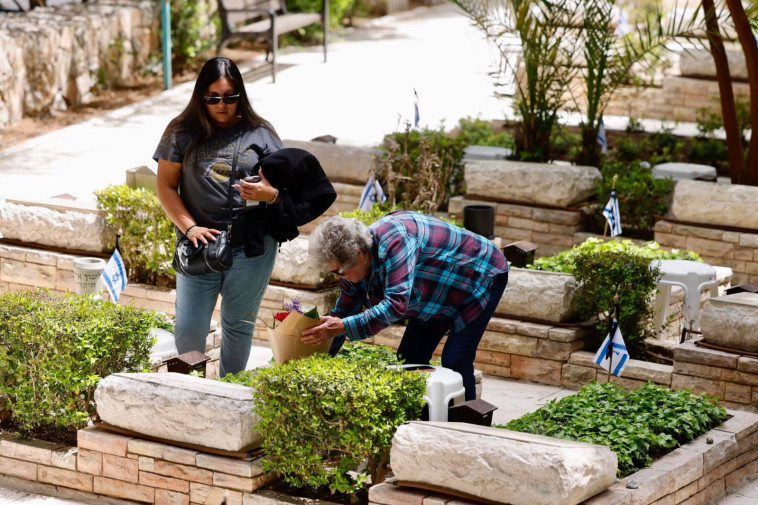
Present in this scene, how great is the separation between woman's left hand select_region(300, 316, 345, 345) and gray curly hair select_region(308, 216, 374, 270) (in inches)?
10.3

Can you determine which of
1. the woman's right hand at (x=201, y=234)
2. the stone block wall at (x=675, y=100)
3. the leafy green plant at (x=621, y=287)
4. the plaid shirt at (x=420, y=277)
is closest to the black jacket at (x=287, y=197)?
the woman's right hand at (x=201, y=234)

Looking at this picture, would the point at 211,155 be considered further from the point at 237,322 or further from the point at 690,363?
the point at 690,363

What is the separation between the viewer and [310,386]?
499 cm

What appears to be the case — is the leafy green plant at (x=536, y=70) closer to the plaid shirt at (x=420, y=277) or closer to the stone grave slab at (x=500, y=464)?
the plaid shirt at (x=420, y=277)

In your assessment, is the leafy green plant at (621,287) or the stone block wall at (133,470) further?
the leafy green plant at (621,287)

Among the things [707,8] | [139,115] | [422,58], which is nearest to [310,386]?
[707,8]

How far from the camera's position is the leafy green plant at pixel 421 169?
948 centimetres

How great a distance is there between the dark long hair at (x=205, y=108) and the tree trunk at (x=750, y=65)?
17.2ft

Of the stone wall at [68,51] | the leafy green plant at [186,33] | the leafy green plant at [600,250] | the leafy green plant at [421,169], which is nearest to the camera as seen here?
the leafy green plant at [600,250]

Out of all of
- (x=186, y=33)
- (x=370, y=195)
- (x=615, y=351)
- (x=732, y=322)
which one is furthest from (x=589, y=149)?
(x=186, y=33)

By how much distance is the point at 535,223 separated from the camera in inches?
400

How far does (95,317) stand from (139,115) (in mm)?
8803

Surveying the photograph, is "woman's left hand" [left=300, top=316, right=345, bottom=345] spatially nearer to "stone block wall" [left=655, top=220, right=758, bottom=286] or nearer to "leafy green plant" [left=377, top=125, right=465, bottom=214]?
"leafy green plant" [left=377, top=125, right=465, bottom=214]

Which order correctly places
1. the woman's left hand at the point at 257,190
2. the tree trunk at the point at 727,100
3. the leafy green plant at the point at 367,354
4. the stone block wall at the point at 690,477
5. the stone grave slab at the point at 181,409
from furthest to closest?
1. the tree trunk at the point at 727,100
2. the leafy green plant at the point at 367,354
3. the woman's left hand at the point at 257,190
4. the stone grave slab at the point at 181,409
5. the stone block wall at the point at 690,477
